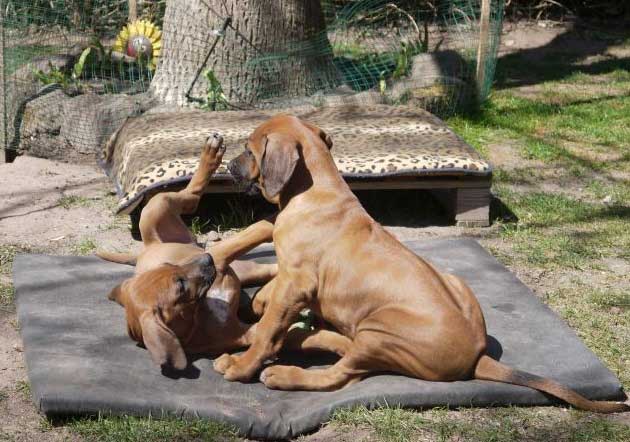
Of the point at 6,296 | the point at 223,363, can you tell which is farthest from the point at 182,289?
the point at 6,296

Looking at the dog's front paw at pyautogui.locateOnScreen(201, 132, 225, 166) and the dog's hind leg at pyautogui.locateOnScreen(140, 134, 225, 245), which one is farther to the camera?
the dog's front paw at pyautogui.locateOnScreen(201, 132, 225, 166)

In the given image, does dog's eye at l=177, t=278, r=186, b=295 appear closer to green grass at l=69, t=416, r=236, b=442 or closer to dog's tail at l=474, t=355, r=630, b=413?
green grass at l=69, t=416, r=236, b=442

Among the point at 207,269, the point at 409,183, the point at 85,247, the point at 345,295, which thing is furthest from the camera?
the point at 409,183

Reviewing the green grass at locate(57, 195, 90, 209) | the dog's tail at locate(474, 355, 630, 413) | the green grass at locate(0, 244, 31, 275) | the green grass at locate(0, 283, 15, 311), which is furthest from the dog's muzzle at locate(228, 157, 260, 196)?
the green grass at locate(57, 195, 90, 209)

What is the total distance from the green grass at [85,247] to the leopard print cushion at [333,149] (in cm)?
37

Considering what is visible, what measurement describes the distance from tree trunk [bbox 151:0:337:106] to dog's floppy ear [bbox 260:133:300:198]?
17.2 ft

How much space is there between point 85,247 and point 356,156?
2119 mm

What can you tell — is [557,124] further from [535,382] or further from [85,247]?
[535,382]

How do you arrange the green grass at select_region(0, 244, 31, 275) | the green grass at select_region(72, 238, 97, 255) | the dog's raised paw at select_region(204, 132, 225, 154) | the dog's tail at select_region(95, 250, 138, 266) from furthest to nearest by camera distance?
1. the green grass at select_region(72, 238, 97, 255)
2. the green grass at select_region(0, 244, 31, 275)
3. the dog's tail at select_region(95, 250, 138, 266)
4. the dog's raised paw at select_region(204, 132, 225, 154)

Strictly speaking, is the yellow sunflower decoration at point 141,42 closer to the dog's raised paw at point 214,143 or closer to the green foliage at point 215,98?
the green foliage at point 215,98

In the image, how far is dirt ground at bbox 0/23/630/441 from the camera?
429 cm

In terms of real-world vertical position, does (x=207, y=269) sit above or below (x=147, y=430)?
above

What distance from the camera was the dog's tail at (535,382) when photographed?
165 inches

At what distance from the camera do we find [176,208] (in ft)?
18.5
